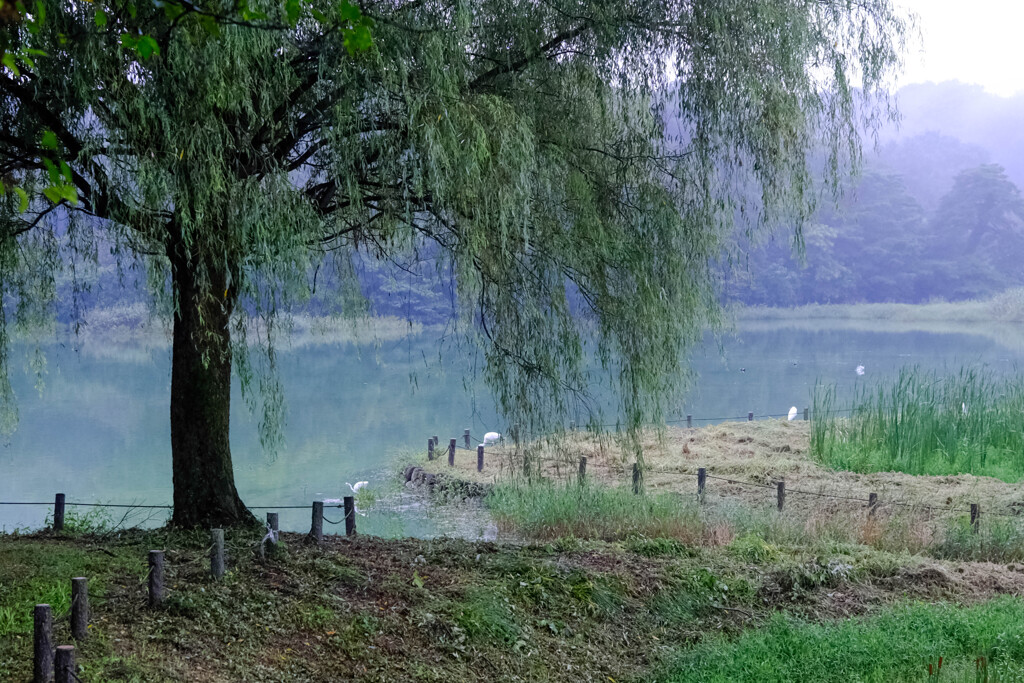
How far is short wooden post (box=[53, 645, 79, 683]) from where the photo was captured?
326 centimetres

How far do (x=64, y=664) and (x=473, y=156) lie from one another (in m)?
2.91

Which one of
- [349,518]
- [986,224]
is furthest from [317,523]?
[986,224]

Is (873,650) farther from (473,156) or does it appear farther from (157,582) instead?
(157,582)

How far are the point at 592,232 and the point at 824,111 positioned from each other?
172 cm

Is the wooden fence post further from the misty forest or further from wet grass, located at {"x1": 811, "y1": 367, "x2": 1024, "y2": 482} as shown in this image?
wet grass, located at {"x1": 811, "y1": 367, "x2": 1024, "y2": 482}

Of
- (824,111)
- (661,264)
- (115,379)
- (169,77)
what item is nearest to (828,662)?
(661,264)

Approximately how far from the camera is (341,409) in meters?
20.5

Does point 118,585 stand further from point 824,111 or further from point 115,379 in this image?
point 115,379

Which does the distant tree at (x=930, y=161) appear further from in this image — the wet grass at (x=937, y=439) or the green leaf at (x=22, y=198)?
the green leaf at (x=22, y=198)

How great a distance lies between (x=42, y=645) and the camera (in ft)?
11.0

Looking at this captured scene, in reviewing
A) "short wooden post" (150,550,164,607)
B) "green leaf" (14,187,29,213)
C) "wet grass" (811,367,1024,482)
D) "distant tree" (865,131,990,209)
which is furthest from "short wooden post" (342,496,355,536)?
"distant tree" (865,131,990,209)

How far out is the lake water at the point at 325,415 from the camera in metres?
12.0

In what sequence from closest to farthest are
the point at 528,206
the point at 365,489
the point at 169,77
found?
the point at 169,77, the point at 528,206, the point at 365,489

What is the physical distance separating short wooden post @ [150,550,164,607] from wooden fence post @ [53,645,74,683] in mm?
836
